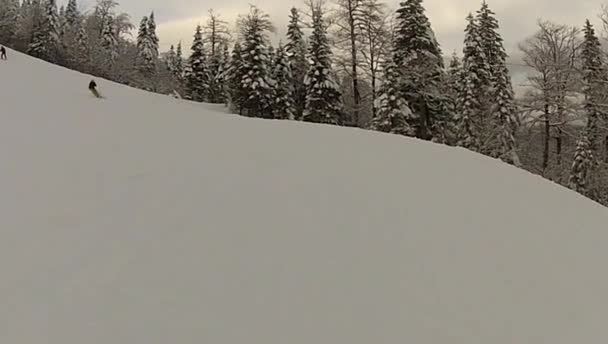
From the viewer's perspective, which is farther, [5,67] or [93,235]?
[5,67]

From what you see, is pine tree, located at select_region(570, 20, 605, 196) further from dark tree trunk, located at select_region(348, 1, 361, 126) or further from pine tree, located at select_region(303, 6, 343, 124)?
pine tree, located at select_region(303, 6, 343, 124)

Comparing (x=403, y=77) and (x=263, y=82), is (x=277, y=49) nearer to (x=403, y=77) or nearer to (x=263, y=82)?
(x=263, y=82)

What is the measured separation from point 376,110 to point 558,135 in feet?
25.4

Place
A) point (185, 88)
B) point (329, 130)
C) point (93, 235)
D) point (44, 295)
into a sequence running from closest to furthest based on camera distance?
point (44, 295), point (93, 235), point (329, 130), point (185, 88)

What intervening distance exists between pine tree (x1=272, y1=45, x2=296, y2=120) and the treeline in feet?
0.21

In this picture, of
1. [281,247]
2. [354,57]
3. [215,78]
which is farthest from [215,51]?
[281,247]

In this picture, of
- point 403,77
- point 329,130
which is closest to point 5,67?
point 329,130

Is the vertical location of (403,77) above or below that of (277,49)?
below

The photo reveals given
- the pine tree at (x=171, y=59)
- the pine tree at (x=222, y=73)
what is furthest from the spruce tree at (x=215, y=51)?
the pine tree at (x=171, y=59)

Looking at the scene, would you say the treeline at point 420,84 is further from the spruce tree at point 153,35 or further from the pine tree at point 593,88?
the spruce tree at point 153,35

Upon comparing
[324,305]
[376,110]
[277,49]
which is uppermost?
[277,49]

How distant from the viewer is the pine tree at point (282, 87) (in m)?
29.5

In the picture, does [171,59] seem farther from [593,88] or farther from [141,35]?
[593,88]

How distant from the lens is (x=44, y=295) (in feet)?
11.8
